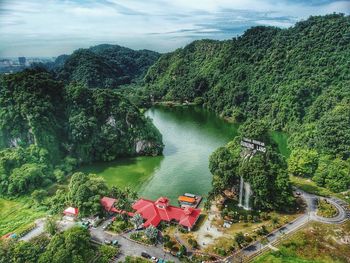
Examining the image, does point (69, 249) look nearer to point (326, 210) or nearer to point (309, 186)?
point (326, 210)

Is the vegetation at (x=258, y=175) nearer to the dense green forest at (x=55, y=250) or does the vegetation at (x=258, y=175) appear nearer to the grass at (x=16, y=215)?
the dense green forest at (x=55, y=250)

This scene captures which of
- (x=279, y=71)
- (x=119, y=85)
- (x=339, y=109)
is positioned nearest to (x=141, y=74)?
A: (x=119, y=85)

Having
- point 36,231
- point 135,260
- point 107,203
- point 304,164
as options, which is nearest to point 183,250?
point 135,260

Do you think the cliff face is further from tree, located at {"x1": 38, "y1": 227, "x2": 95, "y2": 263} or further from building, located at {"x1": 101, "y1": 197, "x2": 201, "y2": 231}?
tree, located at {"x1": 38, "y1": 227, "x2": 95, "y2": 263}

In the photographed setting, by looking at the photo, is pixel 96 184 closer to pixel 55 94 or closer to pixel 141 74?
pixel 55 94

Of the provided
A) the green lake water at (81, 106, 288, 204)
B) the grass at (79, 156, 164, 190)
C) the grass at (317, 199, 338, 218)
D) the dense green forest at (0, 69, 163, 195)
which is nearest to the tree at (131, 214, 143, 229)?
the green lake water at (81, 106, 288, 204)

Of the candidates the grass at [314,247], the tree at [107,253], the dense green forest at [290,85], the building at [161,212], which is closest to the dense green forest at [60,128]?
the building at [161,212]
